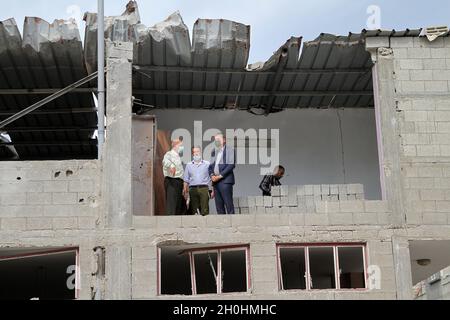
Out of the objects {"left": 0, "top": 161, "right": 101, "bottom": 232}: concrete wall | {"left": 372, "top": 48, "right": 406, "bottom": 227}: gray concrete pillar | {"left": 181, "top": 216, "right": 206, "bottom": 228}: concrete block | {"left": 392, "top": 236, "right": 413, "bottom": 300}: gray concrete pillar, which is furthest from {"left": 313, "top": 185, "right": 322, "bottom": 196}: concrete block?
{"left": 0, "top": 161, "right": 101, "bottom": 232}: concrete wall

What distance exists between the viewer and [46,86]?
16.0 metres

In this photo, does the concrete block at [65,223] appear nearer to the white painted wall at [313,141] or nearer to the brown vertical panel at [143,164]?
the brown vertical panel at [143,164]

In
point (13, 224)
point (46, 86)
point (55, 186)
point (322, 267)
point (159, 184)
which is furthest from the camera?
point (322, 267)

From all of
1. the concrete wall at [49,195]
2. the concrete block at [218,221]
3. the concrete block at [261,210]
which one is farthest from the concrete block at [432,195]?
the concrete wall at [49,195]

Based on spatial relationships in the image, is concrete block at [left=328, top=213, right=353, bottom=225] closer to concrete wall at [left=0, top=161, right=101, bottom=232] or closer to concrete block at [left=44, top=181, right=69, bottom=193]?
concrete wall at [left=0, top=161, right=101, bottom=232]

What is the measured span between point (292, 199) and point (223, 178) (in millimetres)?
1414

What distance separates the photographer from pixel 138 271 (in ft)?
43.5

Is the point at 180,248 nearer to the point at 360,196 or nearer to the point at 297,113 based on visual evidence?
the point at 360,196

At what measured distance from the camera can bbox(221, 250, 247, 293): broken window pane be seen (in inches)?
568

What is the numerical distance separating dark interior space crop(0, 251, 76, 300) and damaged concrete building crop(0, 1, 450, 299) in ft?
0.25

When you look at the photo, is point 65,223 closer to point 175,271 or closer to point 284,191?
point 175,271

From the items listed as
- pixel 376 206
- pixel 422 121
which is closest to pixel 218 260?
pixel 376 206

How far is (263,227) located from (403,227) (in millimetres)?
2431

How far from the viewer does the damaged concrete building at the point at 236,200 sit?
13.4 metres
